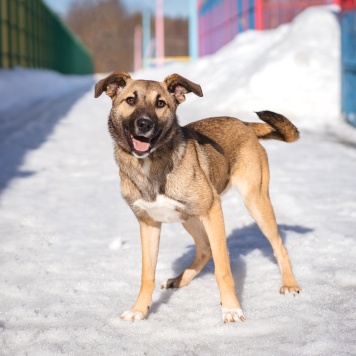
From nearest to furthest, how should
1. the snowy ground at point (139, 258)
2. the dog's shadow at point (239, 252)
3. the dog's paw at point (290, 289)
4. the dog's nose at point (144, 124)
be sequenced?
1. the snowy ground at point (139, 258)
2. the dog's nose at point (144, 124)
3. the dog's paw at point (290, 289)
4. the dog's shadow at point (239, 252)

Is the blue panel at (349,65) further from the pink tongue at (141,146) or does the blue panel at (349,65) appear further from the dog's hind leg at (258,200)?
the pink tongue at (141,146)

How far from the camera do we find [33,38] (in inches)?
1179

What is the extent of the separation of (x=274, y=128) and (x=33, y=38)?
26388 mm

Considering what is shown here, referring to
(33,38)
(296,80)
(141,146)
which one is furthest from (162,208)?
(33,38)

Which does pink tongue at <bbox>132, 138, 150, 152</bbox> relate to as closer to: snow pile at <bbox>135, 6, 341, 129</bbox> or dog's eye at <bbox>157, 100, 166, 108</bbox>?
dog's eye at <bbox>157, 100, 166, 108</bbox>

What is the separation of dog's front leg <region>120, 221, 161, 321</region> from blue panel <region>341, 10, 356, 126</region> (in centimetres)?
902

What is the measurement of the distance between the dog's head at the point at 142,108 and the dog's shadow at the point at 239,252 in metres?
1.16

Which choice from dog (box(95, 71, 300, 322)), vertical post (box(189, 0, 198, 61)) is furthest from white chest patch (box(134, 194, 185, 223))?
vertical post (box(189, 0, 198, 61))

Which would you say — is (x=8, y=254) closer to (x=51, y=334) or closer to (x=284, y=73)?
(x=51, y=334)

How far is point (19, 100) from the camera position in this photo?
63.4ft

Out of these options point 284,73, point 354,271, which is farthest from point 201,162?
point 284,73

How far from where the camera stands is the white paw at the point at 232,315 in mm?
3971

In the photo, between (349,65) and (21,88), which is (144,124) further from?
(21,88)

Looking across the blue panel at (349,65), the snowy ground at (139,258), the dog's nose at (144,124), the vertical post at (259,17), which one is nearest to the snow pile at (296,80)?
the blue panel at (349,65)
